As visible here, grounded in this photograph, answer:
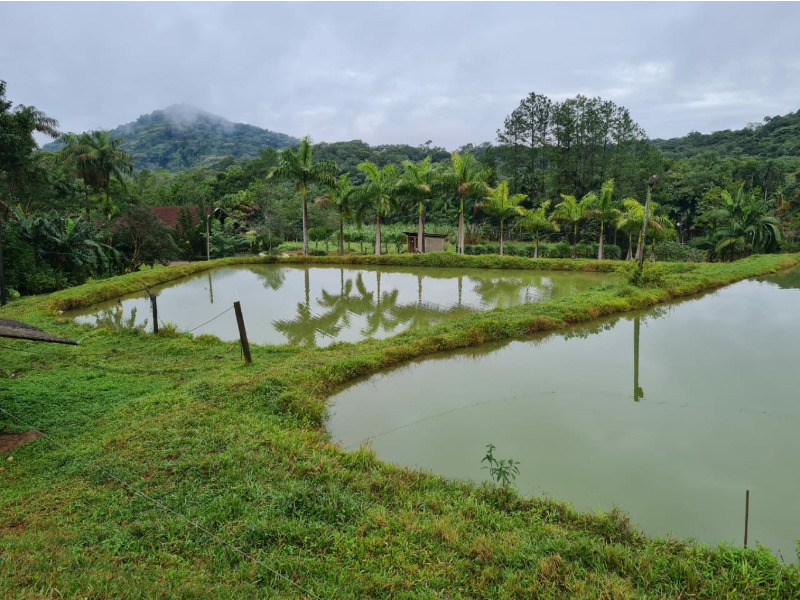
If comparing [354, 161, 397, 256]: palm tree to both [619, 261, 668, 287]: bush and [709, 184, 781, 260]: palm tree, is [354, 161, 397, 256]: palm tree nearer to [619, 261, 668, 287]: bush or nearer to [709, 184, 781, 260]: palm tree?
[619, 261, 668, 287]: bush

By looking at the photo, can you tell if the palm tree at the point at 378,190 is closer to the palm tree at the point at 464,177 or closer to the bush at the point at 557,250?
the palm tree at the point at 464,177

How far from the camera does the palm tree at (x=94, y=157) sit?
22734 millimetres

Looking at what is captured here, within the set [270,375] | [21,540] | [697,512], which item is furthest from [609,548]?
[270,375]

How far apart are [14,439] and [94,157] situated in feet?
73.0

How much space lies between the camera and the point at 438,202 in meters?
38.0

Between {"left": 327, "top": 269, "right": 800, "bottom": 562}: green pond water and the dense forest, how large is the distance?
323 inches

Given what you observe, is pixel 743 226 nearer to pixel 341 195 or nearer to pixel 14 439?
pixel 341 195

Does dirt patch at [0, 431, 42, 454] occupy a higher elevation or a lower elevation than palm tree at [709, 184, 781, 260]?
lower

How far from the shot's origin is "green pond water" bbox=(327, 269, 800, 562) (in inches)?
165

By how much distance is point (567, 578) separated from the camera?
307cm

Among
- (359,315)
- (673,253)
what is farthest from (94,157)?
(673,253)

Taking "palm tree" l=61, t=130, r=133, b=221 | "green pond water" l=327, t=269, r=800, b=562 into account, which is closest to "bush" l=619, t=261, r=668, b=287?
"green pond water" l=327, t=269, r=800, b=562

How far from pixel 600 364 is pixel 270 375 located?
18.9 ft

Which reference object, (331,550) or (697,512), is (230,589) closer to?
(331,550)
